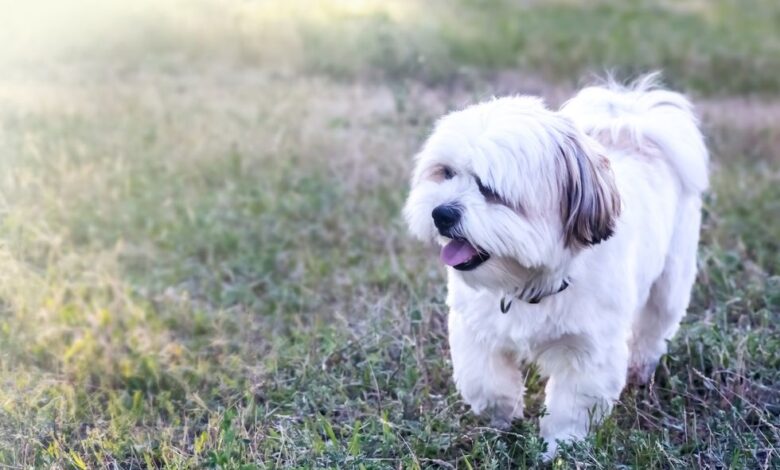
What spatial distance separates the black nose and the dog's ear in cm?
41

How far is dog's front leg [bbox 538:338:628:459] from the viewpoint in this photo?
358cm

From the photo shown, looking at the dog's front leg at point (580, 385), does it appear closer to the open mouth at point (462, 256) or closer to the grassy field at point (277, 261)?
the grassy field at point (277, 261)

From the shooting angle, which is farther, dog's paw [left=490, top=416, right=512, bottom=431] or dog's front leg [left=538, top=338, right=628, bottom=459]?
dog's paw [left=490, top=416, right=512, bottom=431]

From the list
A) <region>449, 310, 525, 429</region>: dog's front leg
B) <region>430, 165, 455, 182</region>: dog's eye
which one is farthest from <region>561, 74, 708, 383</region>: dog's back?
<region>430, 165, 455, 182</region>: dog's eye

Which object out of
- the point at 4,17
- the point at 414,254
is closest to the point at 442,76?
the point at 414,254

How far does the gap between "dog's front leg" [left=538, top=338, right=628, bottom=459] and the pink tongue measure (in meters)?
0.64

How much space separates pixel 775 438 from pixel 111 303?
3.63 metres

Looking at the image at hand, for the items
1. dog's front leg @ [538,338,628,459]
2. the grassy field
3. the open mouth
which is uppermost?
the open mouth

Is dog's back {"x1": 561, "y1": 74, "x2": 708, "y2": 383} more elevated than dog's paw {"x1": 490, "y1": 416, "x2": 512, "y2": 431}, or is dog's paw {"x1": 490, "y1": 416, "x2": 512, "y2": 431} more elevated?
dog's back {"x1": 561, "y1": 74, "x2": 708, "y2": 383}

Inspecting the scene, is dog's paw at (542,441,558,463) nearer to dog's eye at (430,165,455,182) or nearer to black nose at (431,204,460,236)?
black nose at (431,204,460,236)

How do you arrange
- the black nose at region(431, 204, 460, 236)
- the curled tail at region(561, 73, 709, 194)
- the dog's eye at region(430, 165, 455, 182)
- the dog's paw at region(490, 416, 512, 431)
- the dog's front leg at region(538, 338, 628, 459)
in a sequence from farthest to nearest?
the curled tail at region(561, 73, 709, 194)
the dog's paw at region(490, 416, 512, 431)
the dog's front leg at region(538, 338, 628, 459)
the dog's eye at region(430, 165, 455, 182)
the black nose at region(431, 204, 460, 236)

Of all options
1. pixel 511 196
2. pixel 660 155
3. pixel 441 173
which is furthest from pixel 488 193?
pixel 660 155

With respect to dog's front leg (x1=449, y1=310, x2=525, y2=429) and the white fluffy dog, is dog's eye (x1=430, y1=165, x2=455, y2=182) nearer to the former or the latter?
the white fluffy dog

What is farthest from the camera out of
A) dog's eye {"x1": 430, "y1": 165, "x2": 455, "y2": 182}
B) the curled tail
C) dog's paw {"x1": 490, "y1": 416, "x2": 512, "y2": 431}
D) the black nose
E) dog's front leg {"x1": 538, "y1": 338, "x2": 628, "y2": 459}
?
the curled tail
